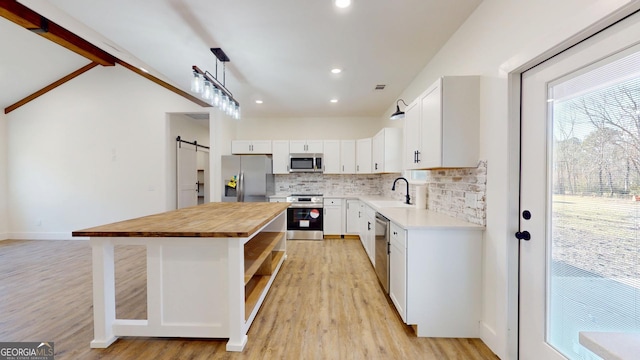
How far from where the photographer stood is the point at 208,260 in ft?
5.98

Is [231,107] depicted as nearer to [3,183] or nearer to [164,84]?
[164,84]

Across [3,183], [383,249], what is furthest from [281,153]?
[3,183]

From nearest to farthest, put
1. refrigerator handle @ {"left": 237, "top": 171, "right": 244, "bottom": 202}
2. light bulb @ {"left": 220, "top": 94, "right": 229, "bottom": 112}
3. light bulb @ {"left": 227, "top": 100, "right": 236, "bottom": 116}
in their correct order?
light bulb @ {"left": 220, "top": 94, "right": 229, "bottom": 112}
light bulb @ {"left": 227, "top": 100, "right": 236, "bottom": 116}
refrigerator handle @ {"left": 237, "top": 171, "right": 244, "bottom": 202}

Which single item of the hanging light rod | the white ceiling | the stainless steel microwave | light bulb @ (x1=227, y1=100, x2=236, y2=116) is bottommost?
the stainless steel microwave

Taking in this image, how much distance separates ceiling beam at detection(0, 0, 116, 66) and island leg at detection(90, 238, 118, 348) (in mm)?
3011

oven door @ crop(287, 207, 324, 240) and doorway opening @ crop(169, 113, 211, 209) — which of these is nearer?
oven door @ crop(287, 207, 324, 240)

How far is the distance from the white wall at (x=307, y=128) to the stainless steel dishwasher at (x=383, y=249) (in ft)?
9.93

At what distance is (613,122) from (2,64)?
7299 millimetres

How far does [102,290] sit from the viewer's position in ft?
5.90

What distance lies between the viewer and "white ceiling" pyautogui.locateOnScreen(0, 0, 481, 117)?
199cm

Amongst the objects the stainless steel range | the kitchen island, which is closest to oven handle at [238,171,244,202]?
the stainless steel range

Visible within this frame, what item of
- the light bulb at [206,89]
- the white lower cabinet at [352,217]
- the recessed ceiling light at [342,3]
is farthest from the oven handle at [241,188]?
the recessed ceiling light at [342,3]

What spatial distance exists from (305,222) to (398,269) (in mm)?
2892

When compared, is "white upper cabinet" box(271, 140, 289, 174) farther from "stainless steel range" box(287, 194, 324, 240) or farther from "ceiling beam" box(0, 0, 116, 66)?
"ceiling beam" box(0, 0, 116, 66)
